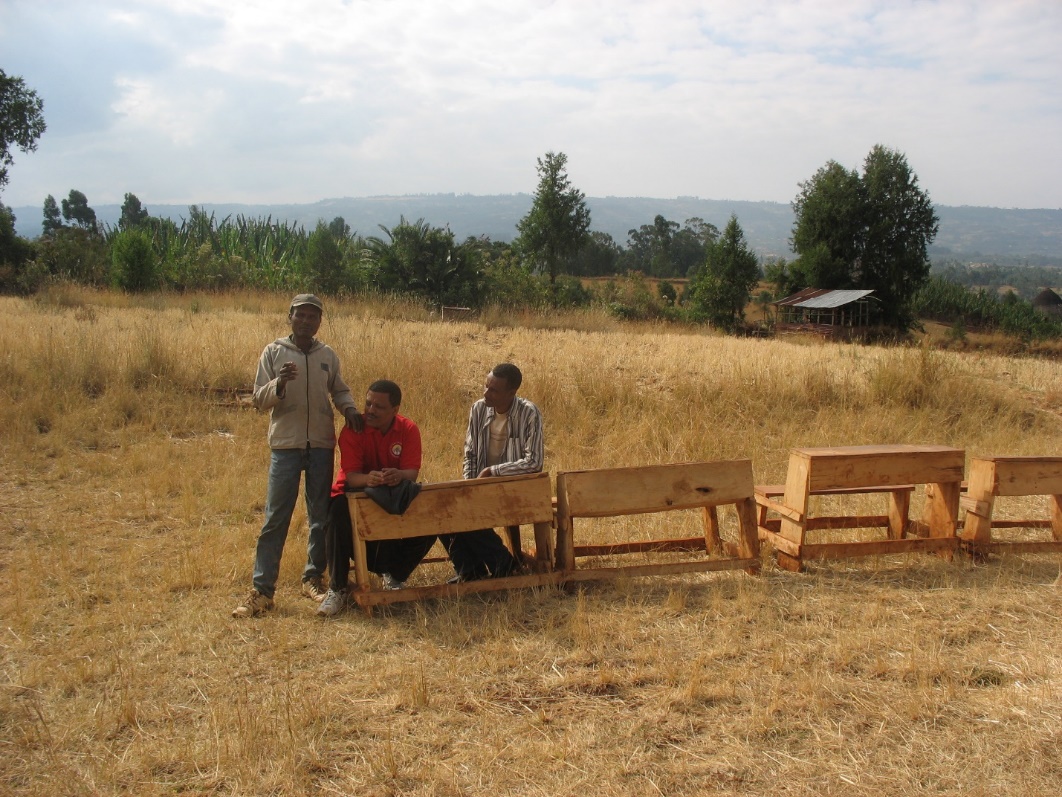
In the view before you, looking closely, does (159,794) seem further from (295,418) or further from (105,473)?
(105,473)

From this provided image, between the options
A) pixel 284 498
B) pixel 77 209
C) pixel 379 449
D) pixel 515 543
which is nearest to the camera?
pixel 284 498

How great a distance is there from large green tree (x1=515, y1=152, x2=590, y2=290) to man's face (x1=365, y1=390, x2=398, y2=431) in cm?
2974

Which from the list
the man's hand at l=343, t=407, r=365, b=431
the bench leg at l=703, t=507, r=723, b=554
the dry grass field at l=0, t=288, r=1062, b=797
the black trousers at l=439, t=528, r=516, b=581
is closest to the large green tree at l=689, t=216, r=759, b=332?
the dry grass field at l=0, t=288, r=1062, b=797

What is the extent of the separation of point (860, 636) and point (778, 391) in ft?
24.9

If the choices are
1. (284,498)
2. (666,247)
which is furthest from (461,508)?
(666,247)

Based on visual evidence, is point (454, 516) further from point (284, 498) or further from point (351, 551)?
point (284, 498)

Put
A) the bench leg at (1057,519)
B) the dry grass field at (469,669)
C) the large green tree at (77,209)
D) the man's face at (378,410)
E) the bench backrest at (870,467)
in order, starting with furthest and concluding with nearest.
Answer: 1. the large green tree at (77,209)
2. the bench leg at (1057,519)
3. the bench backrest at (870,467)
4. the man's face at (378,410)
5. the dry grass field at (469,669)

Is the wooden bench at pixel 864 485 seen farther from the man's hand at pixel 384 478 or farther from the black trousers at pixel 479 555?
the man's hand at pixel 384 478

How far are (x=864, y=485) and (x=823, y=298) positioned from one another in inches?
1399

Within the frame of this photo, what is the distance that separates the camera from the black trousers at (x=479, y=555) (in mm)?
5328

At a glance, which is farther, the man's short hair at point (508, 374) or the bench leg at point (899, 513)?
the bench leg at point (899, 513)

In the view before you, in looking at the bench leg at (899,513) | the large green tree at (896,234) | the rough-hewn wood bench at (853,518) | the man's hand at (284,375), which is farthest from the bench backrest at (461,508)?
the large green tree at (896,234)

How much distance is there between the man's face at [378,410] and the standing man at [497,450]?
643 mm

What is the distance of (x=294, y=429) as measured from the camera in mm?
4965
